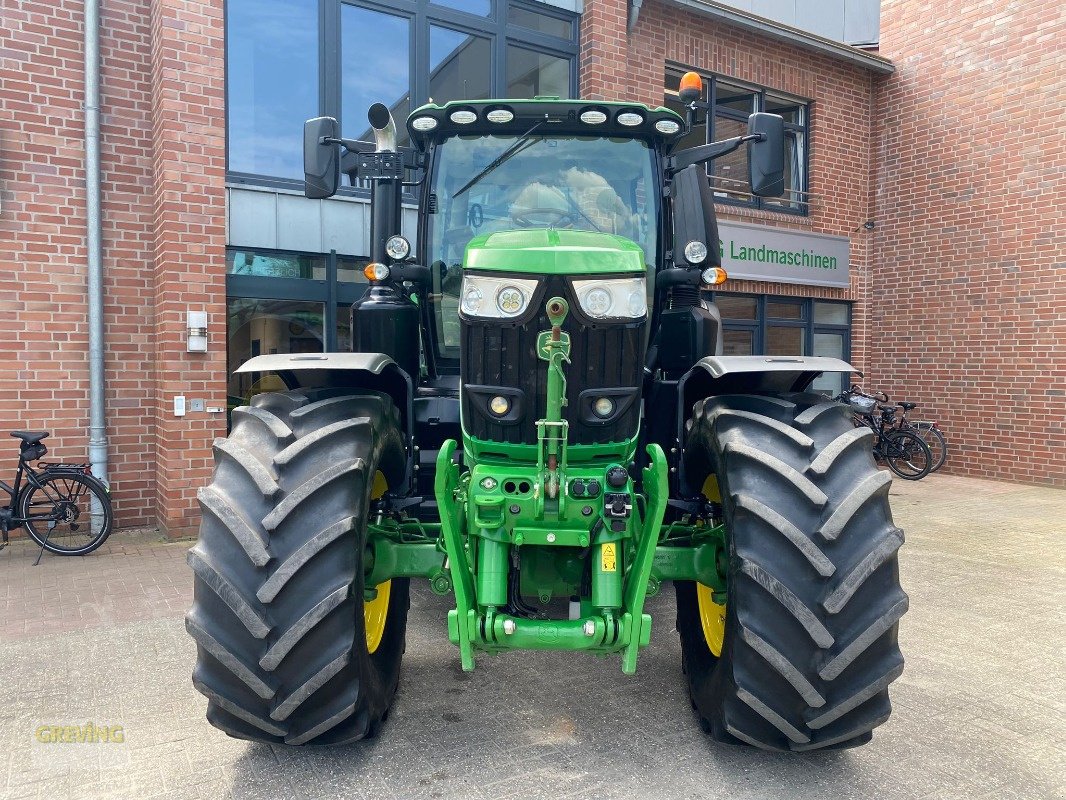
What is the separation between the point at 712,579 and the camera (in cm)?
302

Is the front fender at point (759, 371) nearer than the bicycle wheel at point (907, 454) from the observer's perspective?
Yes

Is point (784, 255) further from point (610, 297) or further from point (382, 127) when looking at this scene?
point (610, 297)

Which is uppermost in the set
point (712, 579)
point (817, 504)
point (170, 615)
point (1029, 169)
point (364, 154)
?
point (1029, 169)

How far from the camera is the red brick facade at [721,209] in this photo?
618 cm

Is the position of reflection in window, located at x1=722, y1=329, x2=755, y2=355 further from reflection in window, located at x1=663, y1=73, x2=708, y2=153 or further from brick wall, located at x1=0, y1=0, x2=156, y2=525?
brick wall, located at x1=0, y1=0, x2=156, y2=525

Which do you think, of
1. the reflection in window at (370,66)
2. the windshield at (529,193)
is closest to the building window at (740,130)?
the reflection in window at (370,66)

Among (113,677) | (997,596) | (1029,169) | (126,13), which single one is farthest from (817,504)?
(1029,169)

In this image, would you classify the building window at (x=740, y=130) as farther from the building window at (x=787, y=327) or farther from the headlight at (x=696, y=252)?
the headlight at (x=696, y=252)

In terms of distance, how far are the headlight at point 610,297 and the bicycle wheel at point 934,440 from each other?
9062 mm

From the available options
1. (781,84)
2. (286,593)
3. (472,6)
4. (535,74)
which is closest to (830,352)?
(781,84)

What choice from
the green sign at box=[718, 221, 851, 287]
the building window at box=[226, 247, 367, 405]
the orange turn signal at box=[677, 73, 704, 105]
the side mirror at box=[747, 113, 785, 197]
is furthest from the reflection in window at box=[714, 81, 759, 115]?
the side mirror at box=[747, 113, 785, 197]

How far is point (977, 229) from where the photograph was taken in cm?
1024

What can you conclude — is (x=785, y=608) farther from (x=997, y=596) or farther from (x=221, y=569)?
(x=997, y=596)

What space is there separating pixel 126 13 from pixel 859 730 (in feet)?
Result: 23.6
